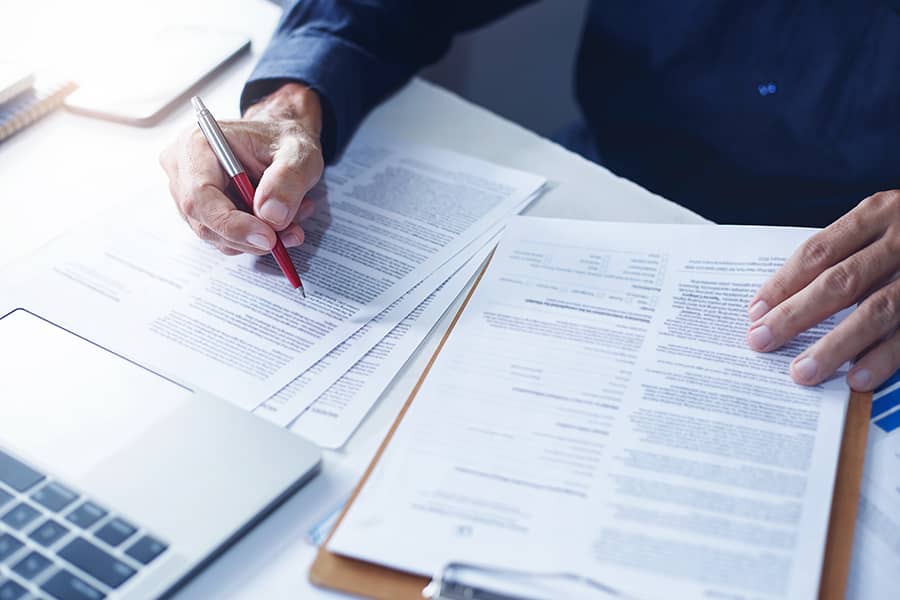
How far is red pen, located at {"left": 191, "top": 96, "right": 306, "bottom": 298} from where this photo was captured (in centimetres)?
69

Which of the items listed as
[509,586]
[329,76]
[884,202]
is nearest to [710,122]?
[884,202]

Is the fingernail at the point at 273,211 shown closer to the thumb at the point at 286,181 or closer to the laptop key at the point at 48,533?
the thumb at the point at 286,181

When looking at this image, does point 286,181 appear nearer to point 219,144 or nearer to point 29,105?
point 219,144

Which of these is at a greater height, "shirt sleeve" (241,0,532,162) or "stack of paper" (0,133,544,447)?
"shirt sleeve" (241,0,532,162)

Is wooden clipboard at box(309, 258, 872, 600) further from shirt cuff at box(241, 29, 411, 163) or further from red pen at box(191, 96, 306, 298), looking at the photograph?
shirt cuff at box(241, 29, 411, 163)

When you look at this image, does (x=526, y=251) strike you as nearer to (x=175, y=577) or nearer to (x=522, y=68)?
(x=175, y=577)

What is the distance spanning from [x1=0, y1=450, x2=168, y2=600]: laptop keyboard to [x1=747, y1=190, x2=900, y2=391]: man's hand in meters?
0.44

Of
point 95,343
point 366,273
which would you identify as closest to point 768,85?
point 366,273

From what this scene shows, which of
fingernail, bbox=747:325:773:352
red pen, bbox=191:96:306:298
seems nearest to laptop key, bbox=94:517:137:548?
red pen, bbox=191:96:306:298

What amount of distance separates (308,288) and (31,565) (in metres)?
0.31

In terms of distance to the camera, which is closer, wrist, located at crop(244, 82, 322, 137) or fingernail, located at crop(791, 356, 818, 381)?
fingernail, located at crop(791, 356, 818, 381)

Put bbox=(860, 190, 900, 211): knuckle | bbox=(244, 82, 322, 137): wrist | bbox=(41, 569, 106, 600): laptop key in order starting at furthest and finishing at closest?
bbox=(244, 82, 322, 137): wrist, bbox=(860, 190, 900, 211): knuckle, bbox=(41, 569, 106, 600): laptop key

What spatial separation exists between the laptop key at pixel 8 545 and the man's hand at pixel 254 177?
294 millimetres

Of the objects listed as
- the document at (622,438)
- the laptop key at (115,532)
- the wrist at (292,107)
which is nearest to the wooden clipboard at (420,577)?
the document at (622,438)
